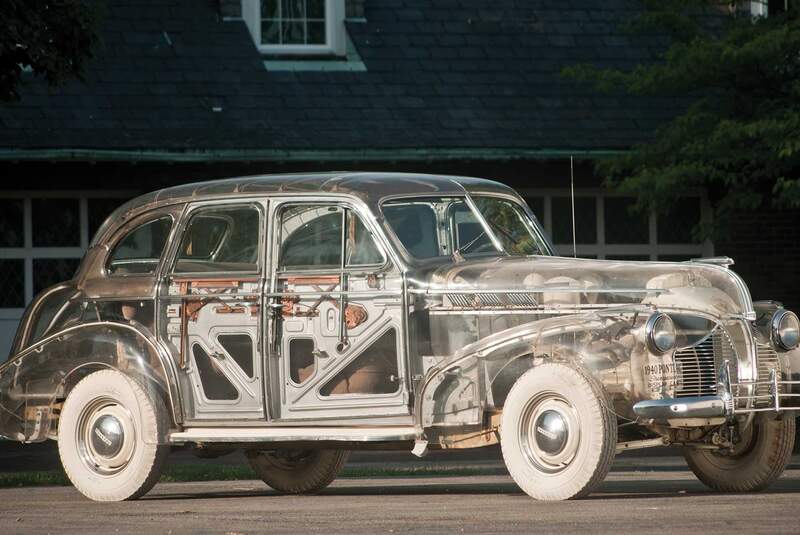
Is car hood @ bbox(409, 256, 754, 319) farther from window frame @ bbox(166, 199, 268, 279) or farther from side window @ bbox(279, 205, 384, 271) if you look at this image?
window frame @ bbox(166, 199, 268, 279)

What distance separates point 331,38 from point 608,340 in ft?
40.7

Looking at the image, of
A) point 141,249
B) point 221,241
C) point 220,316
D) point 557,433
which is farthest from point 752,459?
point 141,249

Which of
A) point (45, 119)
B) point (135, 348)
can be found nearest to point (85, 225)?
point (45, 119)

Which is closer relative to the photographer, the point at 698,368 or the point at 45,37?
the point at 698,368

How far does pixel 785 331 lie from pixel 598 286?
1165mm

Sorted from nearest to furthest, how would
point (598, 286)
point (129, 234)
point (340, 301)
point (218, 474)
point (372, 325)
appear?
point (598, 286), point (372, 325), point (340, 301), point (129, 234), point (218, 474)

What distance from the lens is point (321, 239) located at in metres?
10.3

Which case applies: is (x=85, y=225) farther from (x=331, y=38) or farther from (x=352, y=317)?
(x=352, y=317)

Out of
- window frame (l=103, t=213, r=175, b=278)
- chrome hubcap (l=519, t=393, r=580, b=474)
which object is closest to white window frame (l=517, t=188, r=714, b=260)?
window frame (l=103, t=213, r=175, b=278)

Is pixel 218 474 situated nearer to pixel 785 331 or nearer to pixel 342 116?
pixel 785 331

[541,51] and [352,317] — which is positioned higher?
[541,51]

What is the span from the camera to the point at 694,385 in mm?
9180

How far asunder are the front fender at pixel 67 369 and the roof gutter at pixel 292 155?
25.9 ft

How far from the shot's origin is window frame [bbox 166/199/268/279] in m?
10.4
